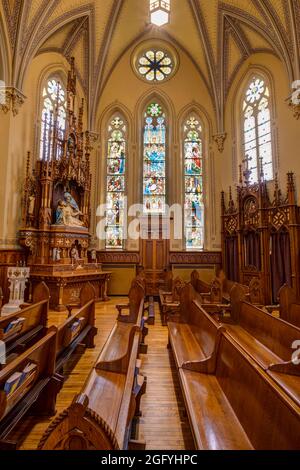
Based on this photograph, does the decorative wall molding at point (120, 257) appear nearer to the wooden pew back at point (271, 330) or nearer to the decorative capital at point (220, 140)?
the decorative capital at point (220, 140)

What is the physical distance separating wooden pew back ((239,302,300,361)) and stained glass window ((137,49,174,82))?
13188 mm

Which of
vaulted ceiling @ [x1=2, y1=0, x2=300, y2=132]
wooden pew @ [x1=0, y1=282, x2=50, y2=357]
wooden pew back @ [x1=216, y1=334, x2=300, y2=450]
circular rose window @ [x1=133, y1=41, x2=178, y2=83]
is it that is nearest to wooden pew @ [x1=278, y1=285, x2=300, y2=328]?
wooden pew back @ [x1=216, y1=334, x2=300, y2=450]

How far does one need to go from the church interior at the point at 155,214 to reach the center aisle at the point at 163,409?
2cm

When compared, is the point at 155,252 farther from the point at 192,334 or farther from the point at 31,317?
the point at 31,317

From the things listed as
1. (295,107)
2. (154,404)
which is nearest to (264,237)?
(295,107)

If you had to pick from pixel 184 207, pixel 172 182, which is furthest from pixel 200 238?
pixel 172 182

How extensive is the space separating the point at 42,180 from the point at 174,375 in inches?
339

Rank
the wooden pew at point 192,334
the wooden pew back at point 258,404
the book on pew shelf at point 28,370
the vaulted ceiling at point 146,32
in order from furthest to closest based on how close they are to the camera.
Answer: the vaulted ceiling at point 146,32 < the wooden pew at point 192,334 < the book on pew shelf at point 28,370 < the wooden pew back at point 258,404

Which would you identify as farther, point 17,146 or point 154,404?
point 17,146

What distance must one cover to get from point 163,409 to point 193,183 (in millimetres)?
11359

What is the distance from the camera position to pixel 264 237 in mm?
10172

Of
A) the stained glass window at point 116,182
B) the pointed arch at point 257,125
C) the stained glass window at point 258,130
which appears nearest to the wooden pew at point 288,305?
the pointed arch at point 257,125

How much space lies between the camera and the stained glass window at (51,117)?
34.7 feet

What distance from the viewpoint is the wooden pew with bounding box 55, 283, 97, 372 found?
153 inches
